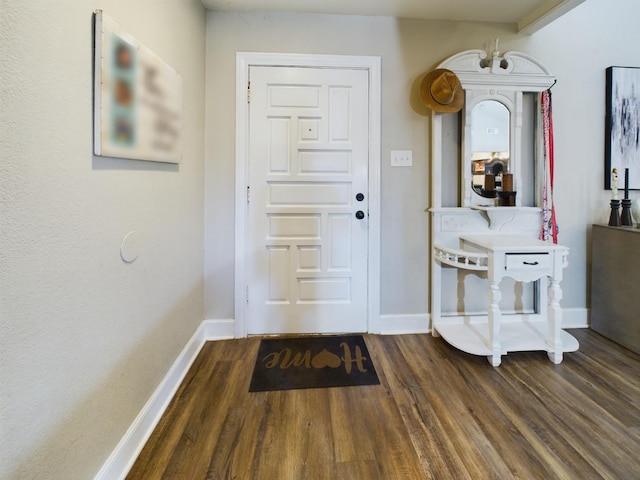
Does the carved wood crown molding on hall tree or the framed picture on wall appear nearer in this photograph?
the carved wood crown molding on hall tree

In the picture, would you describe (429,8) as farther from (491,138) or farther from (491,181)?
(491,181)

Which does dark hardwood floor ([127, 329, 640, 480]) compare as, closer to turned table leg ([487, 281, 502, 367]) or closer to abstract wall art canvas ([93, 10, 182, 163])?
turned table leg ([487, 281, 502, 367])

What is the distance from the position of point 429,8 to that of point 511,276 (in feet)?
6.03

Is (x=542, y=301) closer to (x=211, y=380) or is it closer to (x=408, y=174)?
(x=408, y=174)

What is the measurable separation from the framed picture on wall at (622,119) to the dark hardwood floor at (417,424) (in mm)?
1445

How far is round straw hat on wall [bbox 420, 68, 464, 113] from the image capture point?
2.17 metres

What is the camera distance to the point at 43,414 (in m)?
0.87

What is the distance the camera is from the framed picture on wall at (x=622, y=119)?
8.09 ft

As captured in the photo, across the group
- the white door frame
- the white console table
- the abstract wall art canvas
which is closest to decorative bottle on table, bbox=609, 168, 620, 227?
the white console table

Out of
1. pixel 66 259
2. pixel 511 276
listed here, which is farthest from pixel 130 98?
pixel 511 276

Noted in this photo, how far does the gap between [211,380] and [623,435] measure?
6.52 ft

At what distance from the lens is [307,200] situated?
239cm

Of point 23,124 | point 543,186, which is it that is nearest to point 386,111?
point 543,186

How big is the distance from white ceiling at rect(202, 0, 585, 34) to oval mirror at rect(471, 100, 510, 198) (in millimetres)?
585
